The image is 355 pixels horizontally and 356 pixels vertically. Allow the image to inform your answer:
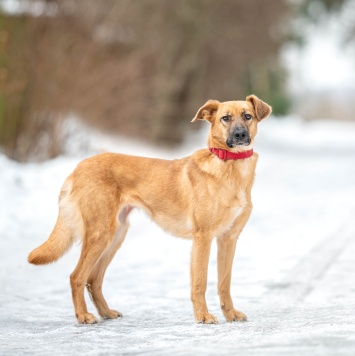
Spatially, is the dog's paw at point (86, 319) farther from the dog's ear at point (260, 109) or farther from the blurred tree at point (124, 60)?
the blurred tree at point (124, 60)

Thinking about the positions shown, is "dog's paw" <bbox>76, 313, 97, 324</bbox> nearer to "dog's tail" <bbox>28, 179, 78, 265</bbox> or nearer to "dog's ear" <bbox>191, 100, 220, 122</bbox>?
"dog's tail" <bbox>28, 179, 78, 265</bbox>

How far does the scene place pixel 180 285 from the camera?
24.2ft

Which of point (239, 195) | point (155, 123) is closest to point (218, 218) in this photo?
point (239, 195)

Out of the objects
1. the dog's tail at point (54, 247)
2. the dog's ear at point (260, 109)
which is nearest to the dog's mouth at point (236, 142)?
the dog's ear at point (260, 109)

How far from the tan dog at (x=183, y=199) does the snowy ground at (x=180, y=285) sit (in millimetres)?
383

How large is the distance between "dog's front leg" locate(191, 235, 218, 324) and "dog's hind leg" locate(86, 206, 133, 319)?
73 cm

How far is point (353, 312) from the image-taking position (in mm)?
5566

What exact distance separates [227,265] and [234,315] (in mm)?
373

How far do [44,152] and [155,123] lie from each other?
27.4 ft

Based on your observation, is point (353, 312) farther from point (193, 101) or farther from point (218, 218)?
point (193, 101)

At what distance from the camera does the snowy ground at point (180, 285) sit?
478 cm

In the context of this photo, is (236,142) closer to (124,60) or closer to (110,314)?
(110,314)

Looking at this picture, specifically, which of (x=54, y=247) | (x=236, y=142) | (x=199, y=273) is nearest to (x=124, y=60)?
(x=54, y=247)

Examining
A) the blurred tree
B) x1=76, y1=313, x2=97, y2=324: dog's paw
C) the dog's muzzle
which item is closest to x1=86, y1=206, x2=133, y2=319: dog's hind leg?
x1=76, y1=313, x2=97, y2=324: dog's paw
